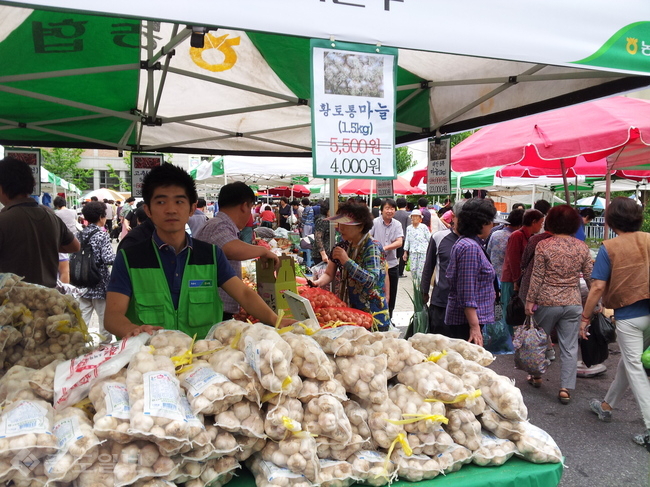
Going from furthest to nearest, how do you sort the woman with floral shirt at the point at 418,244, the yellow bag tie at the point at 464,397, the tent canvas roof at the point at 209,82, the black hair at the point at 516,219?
the woman with floral shirt at the point at 418,244 < the black hair at the point at 516,219 < the tent canvas roof at the point at 209,82 < the yellow bag tie at the point at 464,397

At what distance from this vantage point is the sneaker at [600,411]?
4820 mm

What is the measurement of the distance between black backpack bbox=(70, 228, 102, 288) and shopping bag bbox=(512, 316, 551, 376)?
5.07m

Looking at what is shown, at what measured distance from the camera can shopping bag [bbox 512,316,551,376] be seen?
17.1 ft

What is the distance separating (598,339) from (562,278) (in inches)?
38.0

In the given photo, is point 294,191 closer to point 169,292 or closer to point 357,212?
point 357,212

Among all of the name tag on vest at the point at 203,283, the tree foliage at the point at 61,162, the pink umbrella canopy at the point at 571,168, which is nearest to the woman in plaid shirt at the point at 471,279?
the name tag on vest at the point at 203,283

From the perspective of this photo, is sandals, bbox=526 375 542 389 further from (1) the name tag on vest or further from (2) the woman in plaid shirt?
(1) the name tag on vest

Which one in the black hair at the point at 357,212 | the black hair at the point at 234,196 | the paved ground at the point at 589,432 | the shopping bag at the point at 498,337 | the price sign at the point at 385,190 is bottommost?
the paved ground at the point at 589,432

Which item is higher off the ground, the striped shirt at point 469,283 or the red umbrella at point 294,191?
the red umbrella at point 294,191

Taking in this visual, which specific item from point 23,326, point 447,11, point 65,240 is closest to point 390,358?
point 447,11

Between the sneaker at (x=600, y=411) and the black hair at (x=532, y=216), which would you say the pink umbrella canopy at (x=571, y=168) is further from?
the sneaker at (x=600, y=411)

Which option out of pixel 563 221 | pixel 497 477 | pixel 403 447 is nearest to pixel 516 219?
pixel 563 221

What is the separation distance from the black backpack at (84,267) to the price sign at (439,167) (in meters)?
4.21

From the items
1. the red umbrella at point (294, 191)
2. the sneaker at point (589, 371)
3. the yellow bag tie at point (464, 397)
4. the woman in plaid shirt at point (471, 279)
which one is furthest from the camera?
the red umbrella at point (294, 191)
